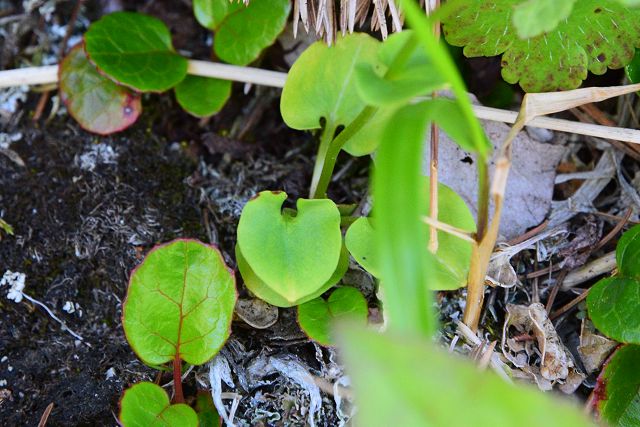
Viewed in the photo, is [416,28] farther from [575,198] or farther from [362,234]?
[575,198]

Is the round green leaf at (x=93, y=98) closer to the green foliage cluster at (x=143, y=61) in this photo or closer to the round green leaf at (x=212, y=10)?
the green foliage cluster at (x=143, y=61)

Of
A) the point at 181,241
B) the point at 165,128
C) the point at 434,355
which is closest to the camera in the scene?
the point at 434,355

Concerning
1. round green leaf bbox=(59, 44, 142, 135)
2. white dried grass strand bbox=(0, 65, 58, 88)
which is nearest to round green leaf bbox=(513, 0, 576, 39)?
round green leaf bbox=(59, 44, 142, 135)

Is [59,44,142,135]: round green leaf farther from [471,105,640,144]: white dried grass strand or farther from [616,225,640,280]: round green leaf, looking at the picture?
[616,225,640,280]: round green leaf

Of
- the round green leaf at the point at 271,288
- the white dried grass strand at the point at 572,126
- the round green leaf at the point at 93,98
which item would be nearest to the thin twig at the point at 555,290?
the white dried grass strand at the point at 572,126

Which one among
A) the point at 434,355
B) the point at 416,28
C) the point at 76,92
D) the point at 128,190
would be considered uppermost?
the point at 416,28

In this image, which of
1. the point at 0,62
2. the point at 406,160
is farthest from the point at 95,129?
the point at 406,160
